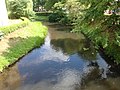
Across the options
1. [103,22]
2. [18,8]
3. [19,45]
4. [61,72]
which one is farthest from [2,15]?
[103,22]

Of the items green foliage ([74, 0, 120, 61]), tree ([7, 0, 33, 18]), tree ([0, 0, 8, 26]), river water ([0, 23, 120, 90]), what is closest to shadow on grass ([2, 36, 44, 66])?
river water ([0, 23, 120, 90])

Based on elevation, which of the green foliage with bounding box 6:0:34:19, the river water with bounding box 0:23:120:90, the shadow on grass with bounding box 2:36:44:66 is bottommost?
the river water with bounding box 0:23:120:90

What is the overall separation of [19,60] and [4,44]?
3592 millimetres

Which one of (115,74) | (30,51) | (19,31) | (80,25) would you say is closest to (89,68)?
(115,74)

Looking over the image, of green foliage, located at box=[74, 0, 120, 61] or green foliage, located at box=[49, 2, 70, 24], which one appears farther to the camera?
green foliage, located at box=[49, 2, 70, 24]

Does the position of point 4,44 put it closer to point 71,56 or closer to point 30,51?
point 30,51

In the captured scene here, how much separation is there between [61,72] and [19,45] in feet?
28.8

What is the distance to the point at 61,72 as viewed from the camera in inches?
850

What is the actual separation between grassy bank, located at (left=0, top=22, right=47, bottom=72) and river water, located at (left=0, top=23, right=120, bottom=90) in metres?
0.68

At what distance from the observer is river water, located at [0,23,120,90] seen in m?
18.5

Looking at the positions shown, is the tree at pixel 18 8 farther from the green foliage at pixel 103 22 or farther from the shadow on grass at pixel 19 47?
the green foliage at pixel 103 22

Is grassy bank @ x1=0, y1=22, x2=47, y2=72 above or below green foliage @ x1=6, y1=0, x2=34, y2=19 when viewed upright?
below

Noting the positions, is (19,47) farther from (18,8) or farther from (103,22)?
(18,8)

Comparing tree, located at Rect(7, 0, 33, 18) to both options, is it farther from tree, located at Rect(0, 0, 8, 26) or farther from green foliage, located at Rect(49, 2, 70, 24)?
tree, located at Rect(0, 0, 8, 26)
